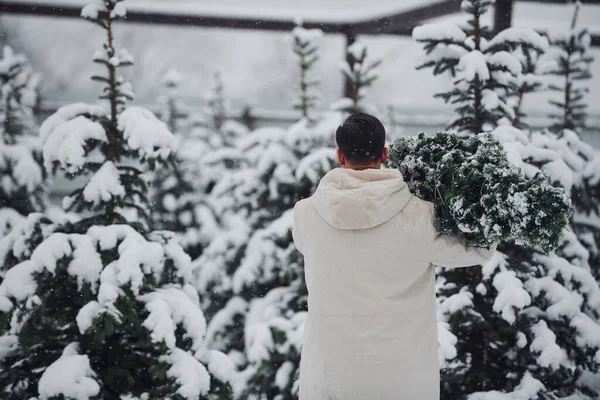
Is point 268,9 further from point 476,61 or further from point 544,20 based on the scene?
point 476,61

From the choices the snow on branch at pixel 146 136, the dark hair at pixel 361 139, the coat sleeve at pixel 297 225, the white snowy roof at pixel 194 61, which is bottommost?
the white snowy roof at pixel 194 61

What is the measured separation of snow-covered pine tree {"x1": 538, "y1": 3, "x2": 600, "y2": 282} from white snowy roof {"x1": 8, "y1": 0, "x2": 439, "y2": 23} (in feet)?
4.01

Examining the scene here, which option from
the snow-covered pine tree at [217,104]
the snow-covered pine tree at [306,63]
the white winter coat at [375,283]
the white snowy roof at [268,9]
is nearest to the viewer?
the white winter coat at [375,283]

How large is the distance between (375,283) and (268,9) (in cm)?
390

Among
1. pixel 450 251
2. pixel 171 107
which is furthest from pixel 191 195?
pixel 450 251

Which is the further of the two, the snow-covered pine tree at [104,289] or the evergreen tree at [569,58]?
the evergreen tree at [569,58]

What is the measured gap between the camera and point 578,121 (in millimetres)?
4457

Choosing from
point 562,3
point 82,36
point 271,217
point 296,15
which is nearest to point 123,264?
point 271,217

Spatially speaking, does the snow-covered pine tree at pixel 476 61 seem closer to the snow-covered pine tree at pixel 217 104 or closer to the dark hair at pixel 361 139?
the dark hair at pixel 361 139

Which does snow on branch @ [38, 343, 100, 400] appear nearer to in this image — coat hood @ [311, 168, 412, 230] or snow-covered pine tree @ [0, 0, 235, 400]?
A: snow-covered pine tree @ [0, 0, 235, 400]

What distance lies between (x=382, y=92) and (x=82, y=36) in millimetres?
14806

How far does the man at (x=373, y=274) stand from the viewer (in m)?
2.05

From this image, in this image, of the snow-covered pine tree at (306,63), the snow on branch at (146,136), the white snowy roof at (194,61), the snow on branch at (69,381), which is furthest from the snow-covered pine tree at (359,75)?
the white snowy roof at (194,61)

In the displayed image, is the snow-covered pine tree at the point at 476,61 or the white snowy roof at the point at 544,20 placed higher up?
the white snowy roof at the point at 544,20
